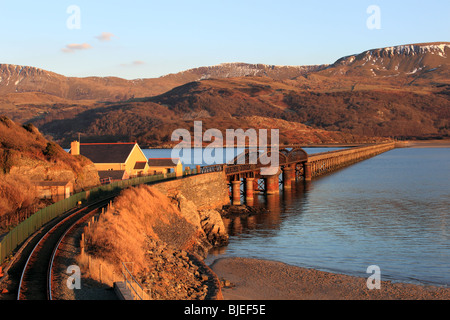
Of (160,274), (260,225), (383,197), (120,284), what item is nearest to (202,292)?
(160,274)

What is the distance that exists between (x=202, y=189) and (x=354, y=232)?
15436 mm

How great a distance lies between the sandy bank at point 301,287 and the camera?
26172 millimetres

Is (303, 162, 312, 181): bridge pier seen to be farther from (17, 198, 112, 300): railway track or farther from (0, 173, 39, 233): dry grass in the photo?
(17, 198, 112, 300): railway track

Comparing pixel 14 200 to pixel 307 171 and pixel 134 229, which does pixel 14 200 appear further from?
pixel 307 171

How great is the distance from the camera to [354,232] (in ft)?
147

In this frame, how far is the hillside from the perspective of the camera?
36.0 m

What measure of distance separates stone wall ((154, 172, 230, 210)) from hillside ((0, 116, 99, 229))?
10.1 metres

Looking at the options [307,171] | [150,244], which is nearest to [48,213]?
[150,244]

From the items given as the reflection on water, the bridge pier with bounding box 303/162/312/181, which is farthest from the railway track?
the bridge pier with bounding box 303/162/312/181

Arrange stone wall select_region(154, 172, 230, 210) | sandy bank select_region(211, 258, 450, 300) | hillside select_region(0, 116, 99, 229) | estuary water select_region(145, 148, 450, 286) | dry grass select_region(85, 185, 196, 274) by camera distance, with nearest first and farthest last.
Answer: dry grass select_region(85, 185, 196, 274)
sandy bank select_region(211, 258, 450, 300)
estuary water select_region(145, 148, 450, 286)
hillside select_region(0, 116, 99, 229)
stone wall select_region(154, 172, 230, 210)

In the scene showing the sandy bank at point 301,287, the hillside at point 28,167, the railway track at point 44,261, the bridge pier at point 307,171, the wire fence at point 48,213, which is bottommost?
the sandy bank at point 301,287

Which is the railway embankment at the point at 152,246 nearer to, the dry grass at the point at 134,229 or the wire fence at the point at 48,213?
the dry grass at the point at 134,229

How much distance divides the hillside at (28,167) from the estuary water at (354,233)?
46.8 feet

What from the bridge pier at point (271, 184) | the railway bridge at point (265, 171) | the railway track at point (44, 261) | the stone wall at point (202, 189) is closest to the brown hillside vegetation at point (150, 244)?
the railway track at point (44, 261)
